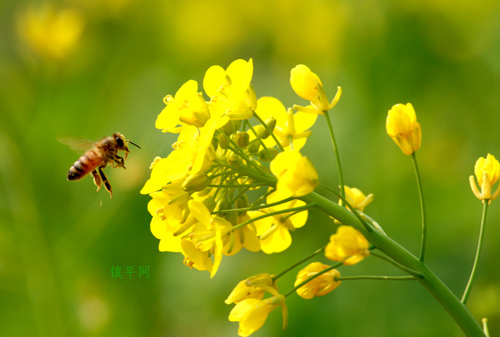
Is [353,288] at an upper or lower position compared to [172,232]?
lower

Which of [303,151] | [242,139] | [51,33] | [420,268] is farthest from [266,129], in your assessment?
[51,33]

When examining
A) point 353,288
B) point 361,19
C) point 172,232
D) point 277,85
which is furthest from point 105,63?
point 172,232

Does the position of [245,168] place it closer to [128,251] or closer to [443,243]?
[443,243]

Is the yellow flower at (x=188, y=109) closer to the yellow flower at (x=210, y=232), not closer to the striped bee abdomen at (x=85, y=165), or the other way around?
the yellow flower at (x=210, y=232)

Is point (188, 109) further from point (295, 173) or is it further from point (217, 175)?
point (295, 173)

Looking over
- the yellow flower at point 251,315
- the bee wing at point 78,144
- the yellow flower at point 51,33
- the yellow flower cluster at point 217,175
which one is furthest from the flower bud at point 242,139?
the yellow flower at point 51,33

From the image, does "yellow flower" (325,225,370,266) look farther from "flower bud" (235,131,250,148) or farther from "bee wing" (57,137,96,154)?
"bee wing" (57,137,96,154)
